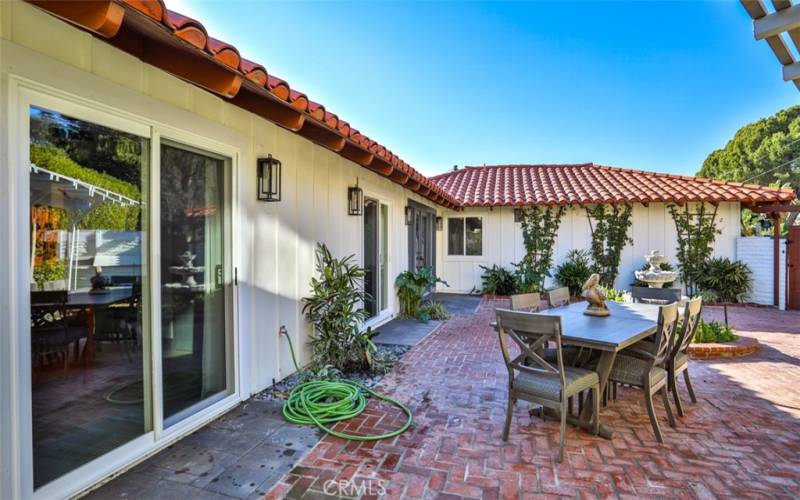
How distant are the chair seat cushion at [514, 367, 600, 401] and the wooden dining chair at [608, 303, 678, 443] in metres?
0.36

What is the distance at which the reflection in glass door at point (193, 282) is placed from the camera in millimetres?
3045

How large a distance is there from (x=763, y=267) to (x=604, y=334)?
32.4 feet

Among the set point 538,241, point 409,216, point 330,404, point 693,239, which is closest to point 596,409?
point 330,404

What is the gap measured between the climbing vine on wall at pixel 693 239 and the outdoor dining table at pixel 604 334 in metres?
8.20

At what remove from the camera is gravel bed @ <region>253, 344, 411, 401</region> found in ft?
13.3

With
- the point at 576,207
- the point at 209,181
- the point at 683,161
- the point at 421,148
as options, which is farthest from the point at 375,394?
the point at 683,161

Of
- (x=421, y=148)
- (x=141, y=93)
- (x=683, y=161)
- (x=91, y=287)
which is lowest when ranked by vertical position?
(x=91, y=287)

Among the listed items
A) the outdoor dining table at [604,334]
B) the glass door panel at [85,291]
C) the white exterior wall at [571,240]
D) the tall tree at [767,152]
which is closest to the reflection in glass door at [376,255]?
the outdoor dining table at [604,334]

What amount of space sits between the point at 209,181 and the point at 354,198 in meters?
2.89

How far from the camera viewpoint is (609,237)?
11305mm

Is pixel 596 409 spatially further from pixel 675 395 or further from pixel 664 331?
pixel 675 395

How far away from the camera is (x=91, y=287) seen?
256 centimetres

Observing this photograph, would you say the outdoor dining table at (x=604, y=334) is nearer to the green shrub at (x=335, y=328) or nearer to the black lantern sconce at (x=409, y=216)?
the green shrub at (x=335, y=328)

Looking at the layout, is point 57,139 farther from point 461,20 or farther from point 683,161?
point 683,161
